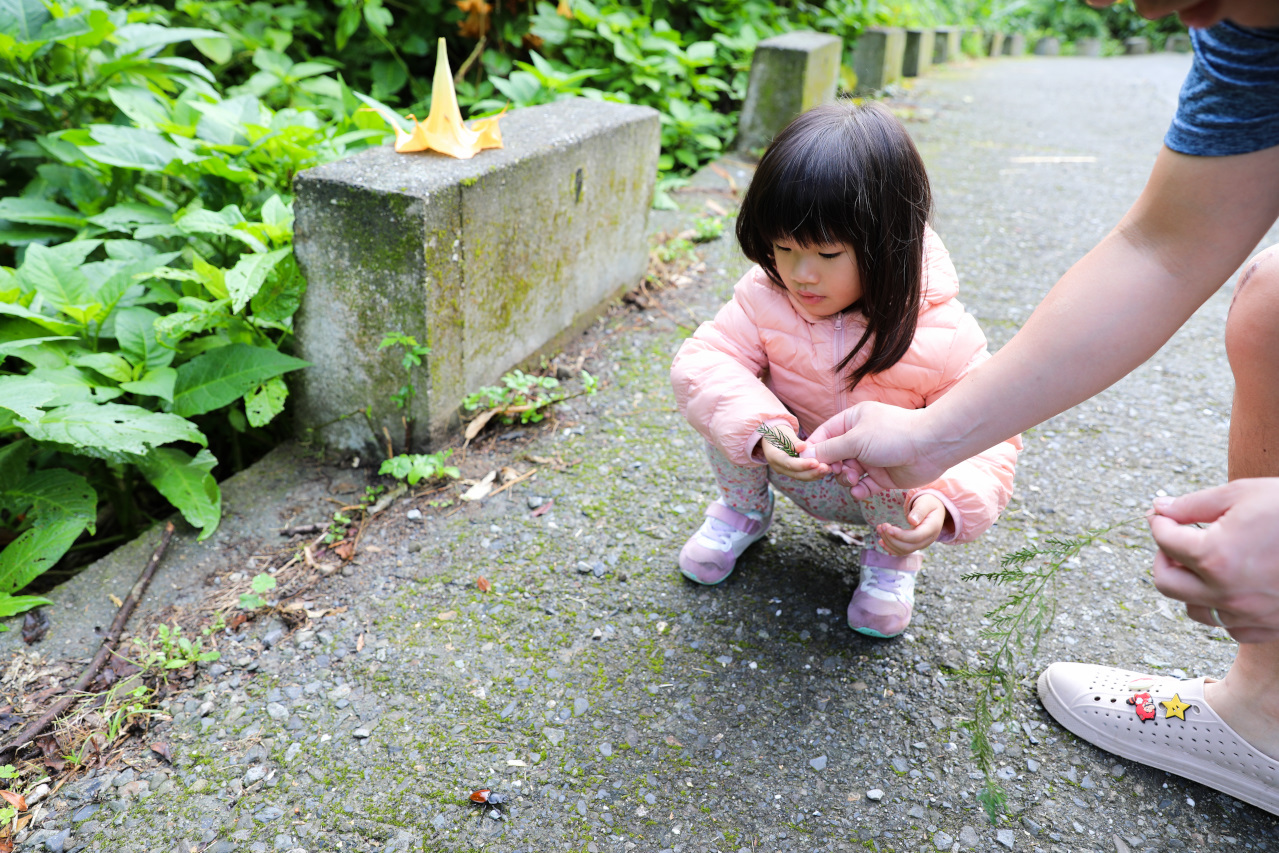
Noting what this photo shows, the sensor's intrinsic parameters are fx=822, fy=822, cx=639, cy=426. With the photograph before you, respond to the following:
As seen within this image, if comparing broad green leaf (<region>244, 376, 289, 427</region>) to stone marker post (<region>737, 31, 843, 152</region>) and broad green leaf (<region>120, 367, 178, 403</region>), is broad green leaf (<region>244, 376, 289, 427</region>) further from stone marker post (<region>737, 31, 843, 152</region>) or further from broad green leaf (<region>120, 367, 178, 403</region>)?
stone marker post (<region>737, 31, 843, 152</region>)

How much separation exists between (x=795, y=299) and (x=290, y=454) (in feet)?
4.64

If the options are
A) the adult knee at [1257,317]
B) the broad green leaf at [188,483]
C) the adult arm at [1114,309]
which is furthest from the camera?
the broad green leaf at [188,483]

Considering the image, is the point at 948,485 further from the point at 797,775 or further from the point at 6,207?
the point at 6,207

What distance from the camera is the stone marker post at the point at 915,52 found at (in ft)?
24.4

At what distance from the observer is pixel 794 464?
1.43 meters

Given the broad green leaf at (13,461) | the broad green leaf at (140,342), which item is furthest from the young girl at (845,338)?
the broad green leaf at (13,461)

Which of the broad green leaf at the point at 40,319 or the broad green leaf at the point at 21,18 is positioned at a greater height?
the broad green leaf at the point at 21,18

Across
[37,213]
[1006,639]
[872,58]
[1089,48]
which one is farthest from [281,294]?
[1089,48]

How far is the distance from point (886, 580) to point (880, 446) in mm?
519

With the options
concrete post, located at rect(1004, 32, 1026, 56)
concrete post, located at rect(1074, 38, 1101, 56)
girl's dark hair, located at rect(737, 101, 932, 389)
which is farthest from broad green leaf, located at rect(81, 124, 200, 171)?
concrete post, located at rect(1074, 38, 1101, 56)

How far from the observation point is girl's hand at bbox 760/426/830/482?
55.5 inches

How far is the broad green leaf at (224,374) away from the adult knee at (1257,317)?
1877 mm

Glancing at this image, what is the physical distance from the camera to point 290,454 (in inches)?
86.0

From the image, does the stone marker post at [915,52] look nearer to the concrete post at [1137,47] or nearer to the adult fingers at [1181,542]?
the adult fingers at [1181,542]
